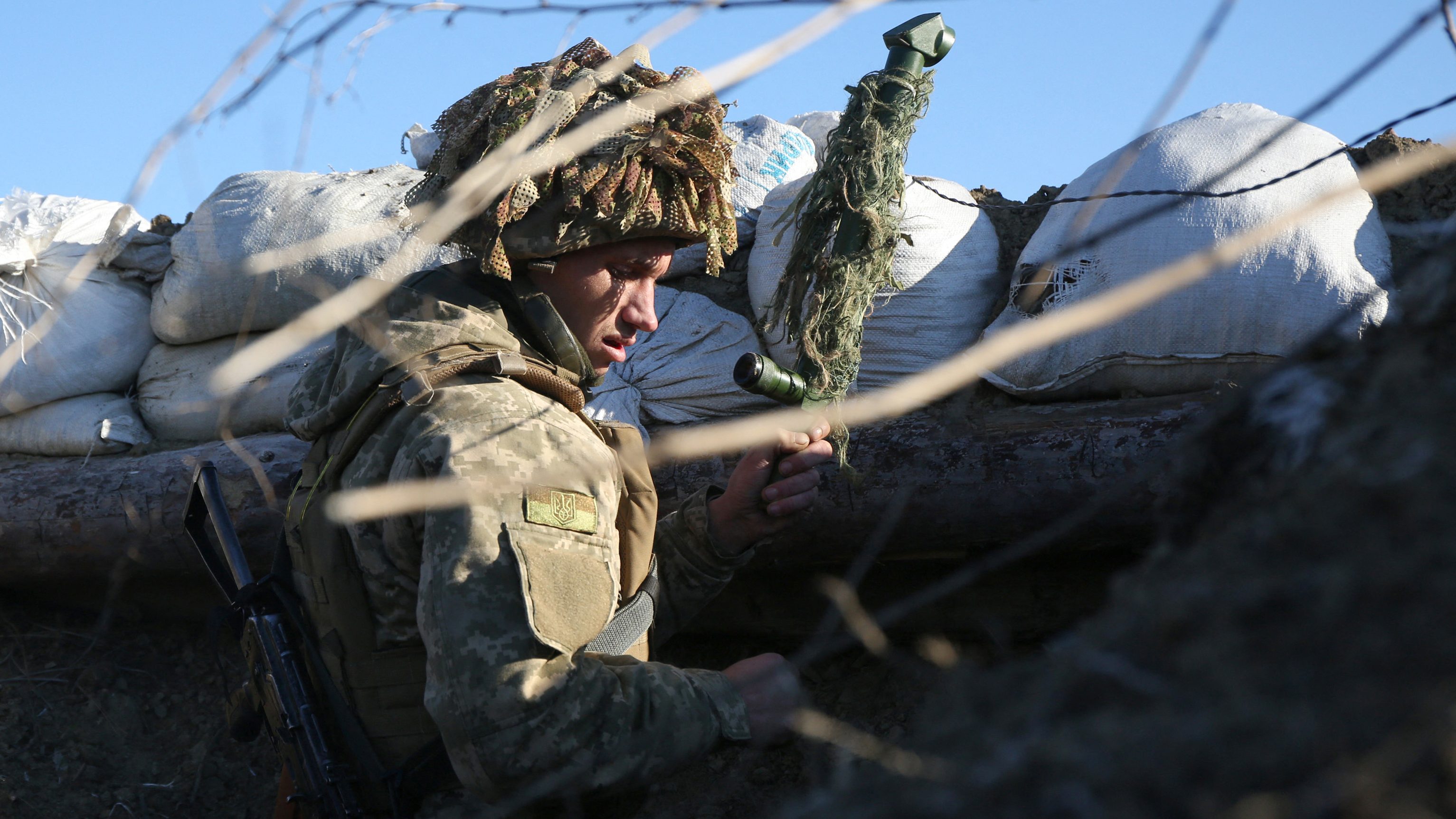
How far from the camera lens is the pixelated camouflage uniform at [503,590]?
4.49 ft

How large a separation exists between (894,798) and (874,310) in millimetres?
2442

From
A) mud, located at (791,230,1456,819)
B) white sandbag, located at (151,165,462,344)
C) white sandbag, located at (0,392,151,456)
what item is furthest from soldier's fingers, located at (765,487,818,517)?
white sandbag, located at (0,392,151,456)

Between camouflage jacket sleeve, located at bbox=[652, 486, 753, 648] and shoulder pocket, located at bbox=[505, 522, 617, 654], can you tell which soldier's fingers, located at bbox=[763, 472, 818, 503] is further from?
shoulder pocket, located at bbox=[505, 522, 617, 654]

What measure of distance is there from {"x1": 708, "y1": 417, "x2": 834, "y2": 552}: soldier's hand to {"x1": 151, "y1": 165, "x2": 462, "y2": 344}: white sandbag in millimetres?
1606

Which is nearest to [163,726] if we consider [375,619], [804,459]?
[375,619]

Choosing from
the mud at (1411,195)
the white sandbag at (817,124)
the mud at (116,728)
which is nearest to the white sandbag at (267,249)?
the mud at (116,728)

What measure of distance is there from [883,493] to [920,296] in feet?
2.26

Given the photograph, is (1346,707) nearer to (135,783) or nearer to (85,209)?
(135,783)

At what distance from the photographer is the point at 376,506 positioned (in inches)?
53.2

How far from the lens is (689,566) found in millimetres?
2051

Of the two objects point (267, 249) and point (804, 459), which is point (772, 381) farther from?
point (267, 249)

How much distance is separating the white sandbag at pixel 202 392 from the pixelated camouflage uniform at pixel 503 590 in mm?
1693

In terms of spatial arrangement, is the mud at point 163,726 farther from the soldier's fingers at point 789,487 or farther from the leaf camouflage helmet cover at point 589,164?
the leaf camouflage helmet cover at point 589,164

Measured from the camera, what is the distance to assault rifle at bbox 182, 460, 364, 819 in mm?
1702
